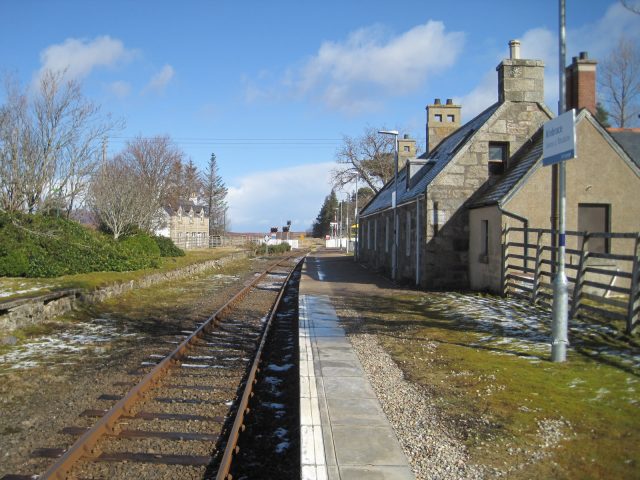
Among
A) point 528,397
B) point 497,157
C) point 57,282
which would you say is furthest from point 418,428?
point 497,157

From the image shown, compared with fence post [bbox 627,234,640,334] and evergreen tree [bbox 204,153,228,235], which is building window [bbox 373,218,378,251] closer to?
fence post [bbox 627,234,640,334]

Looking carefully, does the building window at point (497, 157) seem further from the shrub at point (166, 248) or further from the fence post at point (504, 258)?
the shrub at point (166, 248)

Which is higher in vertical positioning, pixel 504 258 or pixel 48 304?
pixel 504 258

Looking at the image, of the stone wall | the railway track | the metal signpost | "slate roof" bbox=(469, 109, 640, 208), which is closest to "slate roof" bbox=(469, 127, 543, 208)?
"slate roof" bbox=(469, 109, 640, 208)

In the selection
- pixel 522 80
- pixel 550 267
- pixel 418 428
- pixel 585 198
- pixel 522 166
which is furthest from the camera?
pixel 522 80

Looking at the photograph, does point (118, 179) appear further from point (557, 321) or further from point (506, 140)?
point (557, 321)

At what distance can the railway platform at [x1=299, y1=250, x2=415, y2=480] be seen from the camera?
4441 millimetres

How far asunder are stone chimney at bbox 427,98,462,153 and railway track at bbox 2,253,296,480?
2000 cm

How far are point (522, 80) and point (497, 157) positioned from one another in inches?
103

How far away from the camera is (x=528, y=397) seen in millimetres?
6203

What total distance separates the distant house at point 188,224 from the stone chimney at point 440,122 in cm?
2913

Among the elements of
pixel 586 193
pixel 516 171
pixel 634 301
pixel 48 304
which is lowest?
pixel 48 304

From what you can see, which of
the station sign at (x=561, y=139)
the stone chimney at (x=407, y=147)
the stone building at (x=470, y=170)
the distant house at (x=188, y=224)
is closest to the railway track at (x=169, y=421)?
the station sign at (x=561, y=139)

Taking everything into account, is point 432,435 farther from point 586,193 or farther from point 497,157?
point 497,157
